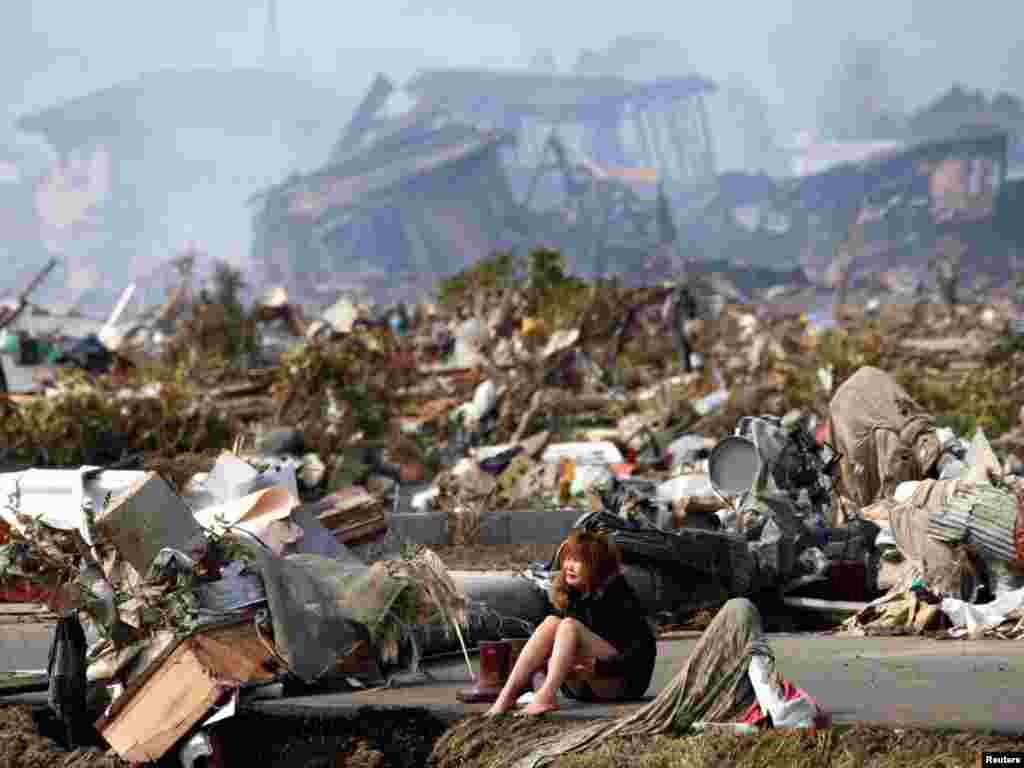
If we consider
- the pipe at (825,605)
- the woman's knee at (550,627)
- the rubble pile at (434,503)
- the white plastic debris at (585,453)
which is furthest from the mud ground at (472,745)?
the white plastic debris at (585,453)

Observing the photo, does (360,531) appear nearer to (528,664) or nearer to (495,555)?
(528,664)

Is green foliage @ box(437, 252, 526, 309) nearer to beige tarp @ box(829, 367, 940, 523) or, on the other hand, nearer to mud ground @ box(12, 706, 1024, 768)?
beige tarp @ box(829, 367, 940, 523)

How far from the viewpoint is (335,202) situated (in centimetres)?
17912

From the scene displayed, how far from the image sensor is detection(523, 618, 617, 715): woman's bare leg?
20.3 feet

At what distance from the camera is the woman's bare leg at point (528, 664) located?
20.5ft

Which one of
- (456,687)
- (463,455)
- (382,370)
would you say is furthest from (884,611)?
(382,370)

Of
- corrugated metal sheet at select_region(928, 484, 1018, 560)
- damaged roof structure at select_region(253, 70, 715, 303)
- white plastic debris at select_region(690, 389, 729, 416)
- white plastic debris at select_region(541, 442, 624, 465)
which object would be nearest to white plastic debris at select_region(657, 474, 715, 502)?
white plastic debris at select_region(541, 442, 624, 465)

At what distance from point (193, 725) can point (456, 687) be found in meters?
1.13

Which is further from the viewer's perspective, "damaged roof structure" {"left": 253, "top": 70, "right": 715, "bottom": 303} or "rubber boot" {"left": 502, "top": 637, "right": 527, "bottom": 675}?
"damaged roof structure" {"left": 253, "top": 70, "right": 715, "bottom": 303}

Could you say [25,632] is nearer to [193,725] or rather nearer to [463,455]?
[193,725]

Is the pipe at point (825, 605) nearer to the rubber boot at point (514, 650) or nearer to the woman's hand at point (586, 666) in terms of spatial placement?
the rubber boot at point (514, 650)

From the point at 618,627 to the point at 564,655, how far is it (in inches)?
11.4

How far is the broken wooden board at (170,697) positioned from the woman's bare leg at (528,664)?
1.06 metres

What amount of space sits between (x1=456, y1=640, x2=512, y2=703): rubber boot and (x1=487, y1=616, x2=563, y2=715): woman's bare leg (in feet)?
0.73
